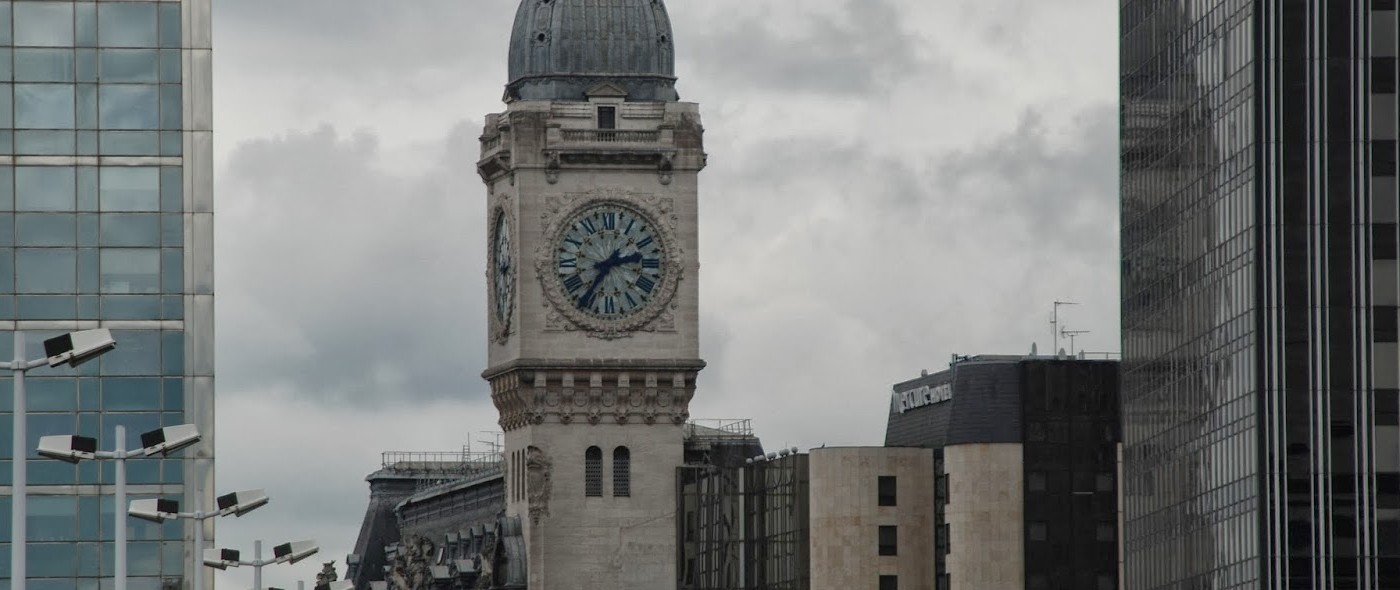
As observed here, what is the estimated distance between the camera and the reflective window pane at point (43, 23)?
124875mm

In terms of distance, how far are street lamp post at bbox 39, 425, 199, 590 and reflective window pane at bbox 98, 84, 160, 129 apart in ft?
47.7

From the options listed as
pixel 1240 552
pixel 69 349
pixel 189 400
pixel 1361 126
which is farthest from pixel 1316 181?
pixel 69 349

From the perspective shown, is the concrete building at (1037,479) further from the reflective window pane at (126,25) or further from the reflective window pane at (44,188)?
the reflective window pane at (126,25)

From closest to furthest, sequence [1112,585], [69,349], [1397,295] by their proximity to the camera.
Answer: [69,349] < [1397,295] < [1112,585]

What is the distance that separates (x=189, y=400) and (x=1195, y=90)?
120ft

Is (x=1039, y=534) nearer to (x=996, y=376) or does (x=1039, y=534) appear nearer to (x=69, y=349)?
(x=996, y=376)

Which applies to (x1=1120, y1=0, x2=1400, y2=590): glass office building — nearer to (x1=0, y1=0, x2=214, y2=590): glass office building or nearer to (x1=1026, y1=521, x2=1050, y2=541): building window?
(x1=0, y1=0, x2=214, y2=590): glass office building

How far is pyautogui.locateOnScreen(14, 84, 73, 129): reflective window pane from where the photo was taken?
409ft

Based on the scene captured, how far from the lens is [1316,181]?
13375 cm

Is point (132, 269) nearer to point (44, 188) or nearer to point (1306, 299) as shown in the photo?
point (44, 188)

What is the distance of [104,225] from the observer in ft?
409

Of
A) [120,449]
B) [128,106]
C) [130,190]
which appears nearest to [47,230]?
[130,190]

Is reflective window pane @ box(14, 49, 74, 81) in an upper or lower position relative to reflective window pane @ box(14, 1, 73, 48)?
lower

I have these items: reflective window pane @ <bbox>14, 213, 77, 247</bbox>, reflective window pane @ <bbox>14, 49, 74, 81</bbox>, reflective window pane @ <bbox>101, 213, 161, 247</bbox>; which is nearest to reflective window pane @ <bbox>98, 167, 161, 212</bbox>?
reflective window pane @ <bbox>101, 213, 161, 247</bbox>
